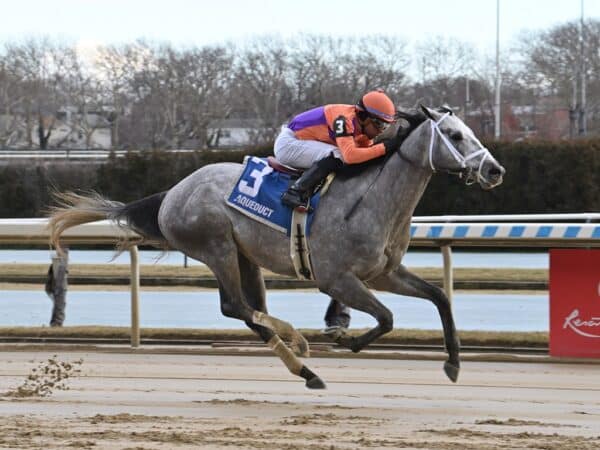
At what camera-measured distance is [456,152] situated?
7211mm

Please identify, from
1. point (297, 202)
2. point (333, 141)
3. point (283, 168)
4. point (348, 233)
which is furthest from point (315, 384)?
point (333, 141)

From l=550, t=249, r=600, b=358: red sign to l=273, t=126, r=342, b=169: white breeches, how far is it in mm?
2940

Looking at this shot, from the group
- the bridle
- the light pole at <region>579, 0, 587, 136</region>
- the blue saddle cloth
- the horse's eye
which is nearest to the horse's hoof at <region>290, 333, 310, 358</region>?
the blue saddle cloth

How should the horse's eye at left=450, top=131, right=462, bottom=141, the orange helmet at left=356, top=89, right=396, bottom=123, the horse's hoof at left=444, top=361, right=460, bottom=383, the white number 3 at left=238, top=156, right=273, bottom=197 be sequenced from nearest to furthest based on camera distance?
the horse's eye at left=450, top=131, right=462, bottom=141, the orange helmet at left=356, top=89, right=396, bottom=123, the horse's hoof at left=444, top=361, right=460, bottom=383, the white number 3 at left=238, top=156, right=273, bottom=197

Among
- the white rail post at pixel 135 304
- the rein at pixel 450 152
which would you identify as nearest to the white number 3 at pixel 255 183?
the rein at pixel 450 152

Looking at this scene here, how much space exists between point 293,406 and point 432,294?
1.10 metres

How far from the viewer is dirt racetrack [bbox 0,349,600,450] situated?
6.01 meters

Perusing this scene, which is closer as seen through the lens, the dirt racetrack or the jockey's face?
the dirt racetrack

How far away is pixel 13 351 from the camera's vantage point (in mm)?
10297

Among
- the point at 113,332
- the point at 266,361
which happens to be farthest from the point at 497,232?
the point at 113,332

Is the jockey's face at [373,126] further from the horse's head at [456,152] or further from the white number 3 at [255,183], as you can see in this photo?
the white number 3 at [255,183]

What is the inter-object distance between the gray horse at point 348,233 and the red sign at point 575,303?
7.90 ft

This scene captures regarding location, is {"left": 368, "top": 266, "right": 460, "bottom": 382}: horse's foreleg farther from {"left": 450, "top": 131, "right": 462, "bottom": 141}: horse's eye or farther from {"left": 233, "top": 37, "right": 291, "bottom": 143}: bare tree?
{"left": 233, "top": 37, "right": 291, "bottom": 143}: bare tree

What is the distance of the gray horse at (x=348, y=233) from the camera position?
7340 mm
